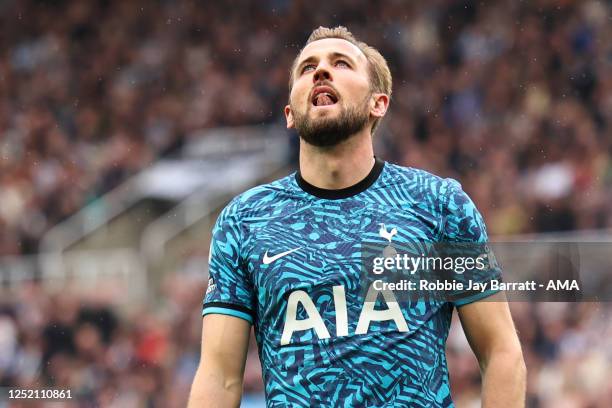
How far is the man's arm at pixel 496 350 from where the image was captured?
2828mm

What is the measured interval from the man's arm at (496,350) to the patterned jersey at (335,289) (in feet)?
0.17

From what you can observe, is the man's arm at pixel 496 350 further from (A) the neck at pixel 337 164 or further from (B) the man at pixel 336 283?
(A) the neck at pixel 337 164

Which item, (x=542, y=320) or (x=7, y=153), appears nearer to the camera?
(x=542, y=320)

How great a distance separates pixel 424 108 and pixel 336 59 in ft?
26.6

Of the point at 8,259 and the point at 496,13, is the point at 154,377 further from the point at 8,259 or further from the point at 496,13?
the point at 496,13

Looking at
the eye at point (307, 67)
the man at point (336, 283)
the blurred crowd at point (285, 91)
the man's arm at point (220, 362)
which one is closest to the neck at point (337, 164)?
the man at point (336, 283)

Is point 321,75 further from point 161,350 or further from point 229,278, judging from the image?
point 161,350

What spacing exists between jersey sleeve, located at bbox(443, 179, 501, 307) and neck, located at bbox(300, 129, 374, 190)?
27cm

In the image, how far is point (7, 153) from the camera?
43.2 feet

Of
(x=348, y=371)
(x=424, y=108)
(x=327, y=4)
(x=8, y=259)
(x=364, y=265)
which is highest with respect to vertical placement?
(x=327, y=4)

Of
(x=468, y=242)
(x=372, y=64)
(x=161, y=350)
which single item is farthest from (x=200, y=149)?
(x=468, y=242)

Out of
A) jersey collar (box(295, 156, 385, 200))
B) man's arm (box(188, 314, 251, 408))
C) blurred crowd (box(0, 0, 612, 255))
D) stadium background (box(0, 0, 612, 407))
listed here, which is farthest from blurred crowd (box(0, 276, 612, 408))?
man's arm (box(188, 314, 251, 408))

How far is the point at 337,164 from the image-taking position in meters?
3.04

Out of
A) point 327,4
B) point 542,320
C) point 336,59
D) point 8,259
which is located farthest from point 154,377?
point 336,59
